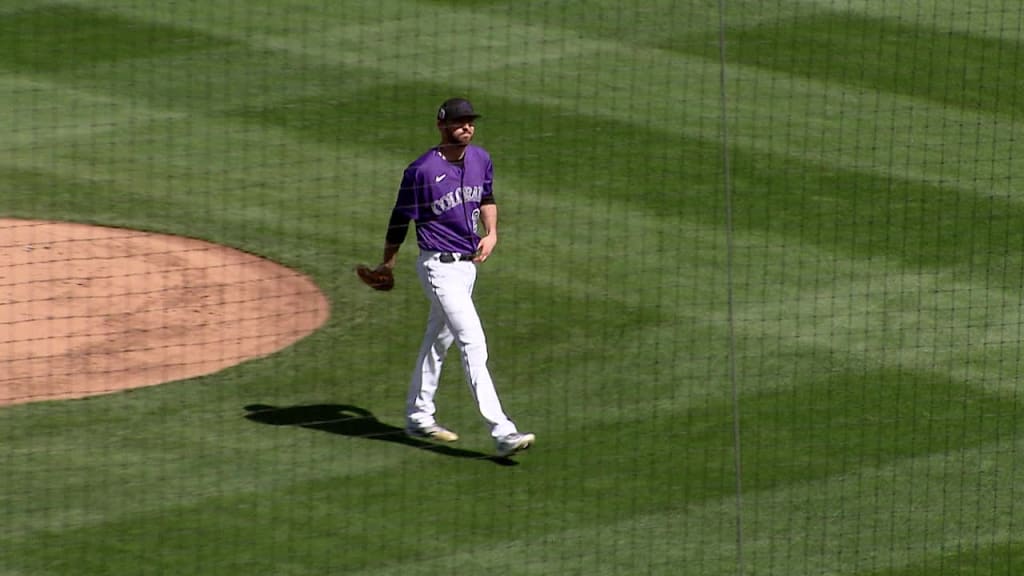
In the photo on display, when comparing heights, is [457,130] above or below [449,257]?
above

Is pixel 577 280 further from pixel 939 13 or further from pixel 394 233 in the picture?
pixel 939 13

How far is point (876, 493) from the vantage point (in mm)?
12156

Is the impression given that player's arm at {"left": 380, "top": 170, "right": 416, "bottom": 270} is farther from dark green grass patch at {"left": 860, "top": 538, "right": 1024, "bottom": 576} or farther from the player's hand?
dark green grass patch at {"left": 860, "top": 538, "right": 1024, "bottom": 576}

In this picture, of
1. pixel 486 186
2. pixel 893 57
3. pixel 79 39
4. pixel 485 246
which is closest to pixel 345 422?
pixel 485 246

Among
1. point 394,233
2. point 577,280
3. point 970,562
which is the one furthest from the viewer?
point 577,280

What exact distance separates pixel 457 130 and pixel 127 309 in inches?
136

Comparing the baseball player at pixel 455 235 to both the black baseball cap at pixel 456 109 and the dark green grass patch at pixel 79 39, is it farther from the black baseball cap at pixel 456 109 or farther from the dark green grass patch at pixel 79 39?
the dark green grass patch at pixel 79 39

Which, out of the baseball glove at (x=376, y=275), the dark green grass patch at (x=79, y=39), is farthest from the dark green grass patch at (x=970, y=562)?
the dark green grass patch at (x=79, y=39)

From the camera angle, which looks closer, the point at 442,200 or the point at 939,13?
the point at 442,200

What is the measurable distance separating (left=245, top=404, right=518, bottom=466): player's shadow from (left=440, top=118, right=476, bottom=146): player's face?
1.70 meters

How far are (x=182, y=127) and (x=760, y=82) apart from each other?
16.4 feet

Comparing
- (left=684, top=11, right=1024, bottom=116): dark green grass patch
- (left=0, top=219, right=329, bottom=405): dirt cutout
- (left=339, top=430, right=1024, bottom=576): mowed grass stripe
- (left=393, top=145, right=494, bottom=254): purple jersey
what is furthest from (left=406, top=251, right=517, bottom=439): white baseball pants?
(left=684, top=11, right=1024, bottom=116): dark green grass patch

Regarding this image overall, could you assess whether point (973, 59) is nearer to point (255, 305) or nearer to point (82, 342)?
point (255, 305)

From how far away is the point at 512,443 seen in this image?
1228 centimetres
